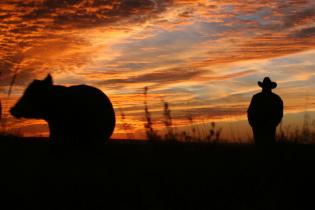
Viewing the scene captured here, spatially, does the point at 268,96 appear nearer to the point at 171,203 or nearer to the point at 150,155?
the point at 150,155

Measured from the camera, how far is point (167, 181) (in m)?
6.42

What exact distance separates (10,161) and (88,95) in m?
3.46

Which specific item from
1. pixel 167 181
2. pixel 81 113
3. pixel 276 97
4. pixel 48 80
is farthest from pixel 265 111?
pixel 167 181

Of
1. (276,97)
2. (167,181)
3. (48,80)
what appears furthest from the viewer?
(276,97)

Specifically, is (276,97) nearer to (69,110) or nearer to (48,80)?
(69,110)

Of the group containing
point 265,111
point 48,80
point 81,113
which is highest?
point 48,80

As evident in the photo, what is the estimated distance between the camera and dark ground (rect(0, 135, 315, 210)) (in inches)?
225

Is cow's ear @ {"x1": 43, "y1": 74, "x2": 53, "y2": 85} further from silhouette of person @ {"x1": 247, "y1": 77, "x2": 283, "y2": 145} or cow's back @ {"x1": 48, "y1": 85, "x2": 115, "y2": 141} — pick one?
silhouette of person @ {"x1": 247, "y1": 77, "x2": 283, "y2": 145}

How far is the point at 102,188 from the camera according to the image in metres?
6.29

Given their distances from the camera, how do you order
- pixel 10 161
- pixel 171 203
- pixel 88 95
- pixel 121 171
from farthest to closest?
pixel 88 95
pixel 10 161
pixel 121 171
pixel 171 203

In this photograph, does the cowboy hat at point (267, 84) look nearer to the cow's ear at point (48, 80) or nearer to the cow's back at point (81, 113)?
the cow's back at point (81, 113)

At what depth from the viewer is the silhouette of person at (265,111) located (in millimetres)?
15672

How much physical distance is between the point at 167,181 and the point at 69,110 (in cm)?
492

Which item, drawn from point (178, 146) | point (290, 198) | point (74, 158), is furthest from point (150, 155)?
point (290, 198)
